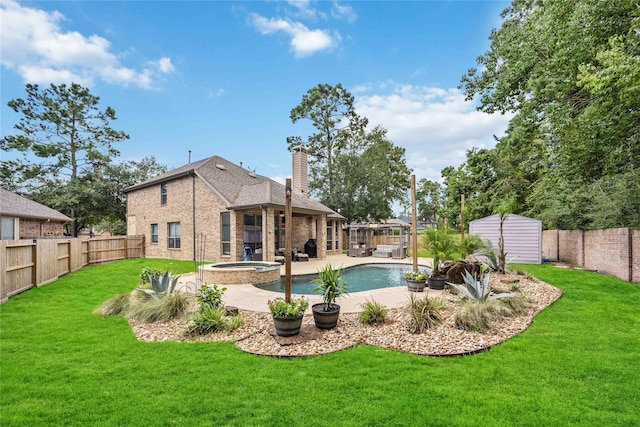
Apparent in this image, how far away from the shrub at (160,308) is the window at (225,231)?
8899mm

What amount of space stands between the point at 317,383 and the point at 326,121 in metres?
27.8

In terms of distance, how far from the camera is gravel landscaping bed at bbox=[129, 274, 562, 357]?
A: 4.43m

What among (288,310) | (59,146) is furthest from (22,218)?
(288,310)

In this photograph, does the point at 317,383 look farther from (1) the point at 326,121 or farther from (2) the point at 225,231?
(1) the point at 326,121

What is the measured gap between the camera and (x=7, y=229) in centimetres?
1653

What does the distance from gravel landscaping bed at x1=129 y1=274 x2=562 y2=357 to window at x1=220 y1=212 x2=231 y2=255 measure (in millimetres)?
9535

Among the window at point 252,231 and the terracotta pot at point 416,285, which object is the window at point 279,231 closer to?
the window at point 252,231

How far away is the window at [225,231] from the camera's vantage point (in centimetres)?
1534

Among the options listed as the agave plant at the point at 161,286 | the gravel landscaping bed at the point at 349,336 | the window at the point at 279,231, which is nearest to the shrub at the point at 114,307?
the agave plant at the point at 161,286

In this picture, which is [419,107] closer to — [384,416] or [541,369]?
[541,369]

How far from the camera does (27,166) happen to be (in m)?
25.0

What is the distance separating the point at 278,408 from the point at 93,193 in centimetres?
2840

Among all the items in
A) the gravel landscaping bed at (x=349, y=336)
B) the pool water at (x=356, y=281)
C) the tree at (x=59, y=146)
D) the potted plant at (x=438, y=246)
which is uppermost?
the tree at (x=59, y=146)

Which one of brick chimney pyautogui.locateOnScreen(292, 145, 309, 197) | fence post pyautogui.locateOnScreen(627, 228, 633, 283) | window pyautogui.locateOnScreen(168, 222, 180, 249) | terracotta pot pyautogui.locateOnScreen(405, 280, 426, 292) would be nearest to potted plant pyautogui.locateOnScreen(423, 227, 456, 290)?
terracotta pot pyautogui.locateOnScreen(405, 280, 426, 292)
